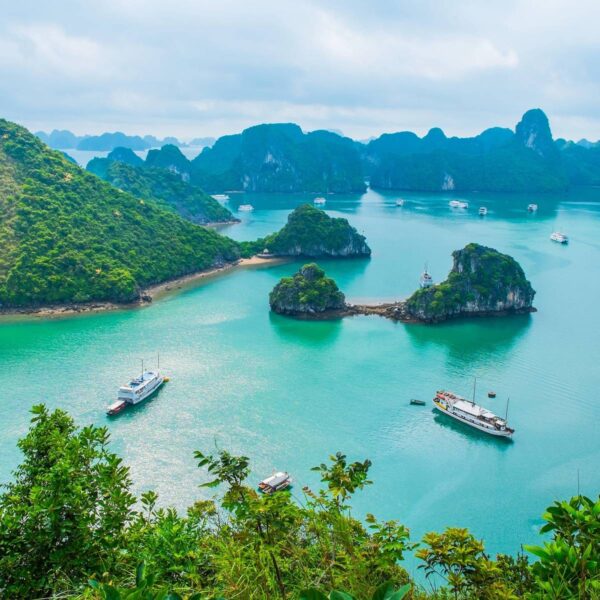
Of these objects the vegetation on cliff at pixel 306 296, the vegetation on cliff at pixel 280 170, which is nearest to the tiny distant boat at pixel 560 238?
the vegetation on cliff at pixel 306 296

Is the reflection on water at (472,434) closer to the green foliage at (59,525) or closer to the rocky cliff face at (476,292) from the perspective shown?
the rocky cliff face at (476,292)

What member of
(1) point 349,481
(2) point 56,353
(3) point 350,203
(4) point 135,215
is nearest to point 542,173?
(3) point 350,203

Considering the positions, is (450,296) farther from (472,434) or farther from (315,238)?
(315,238)

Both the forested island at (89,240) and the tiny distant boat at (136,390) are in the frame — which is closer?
the tiny distant boat at (136,390)

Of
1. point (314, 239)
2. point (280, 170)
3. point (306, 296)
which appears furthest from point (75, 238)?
point (280, 170)

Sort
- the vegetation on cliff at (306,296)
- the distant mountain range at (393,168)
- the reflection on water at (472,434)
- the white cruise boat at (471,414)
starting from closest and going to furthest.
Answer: the reflection on water at (472,434), the white cruise boat at (471,414), the vegetation on cliff at (306,296), the distant mountain range at (393,168)

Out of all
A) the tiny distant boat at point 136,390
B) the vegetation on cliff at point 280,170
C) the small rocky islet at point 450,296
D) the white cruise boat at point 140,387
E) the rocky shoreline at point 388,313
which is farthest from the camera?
the vegetation on cliff at point 280,170

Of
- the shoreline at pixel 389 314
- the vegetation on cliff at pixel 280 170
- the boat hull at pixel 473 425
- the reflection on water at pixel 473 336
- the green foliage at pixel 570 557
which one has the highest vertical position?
the vegetation on cliff at pixel 280 170

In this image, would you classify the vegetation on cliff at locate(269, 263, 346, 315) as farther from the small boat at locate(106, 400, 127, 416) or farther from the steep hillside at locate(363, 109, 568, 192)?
the steep hillside at locate(363, 109, 568, 192)
